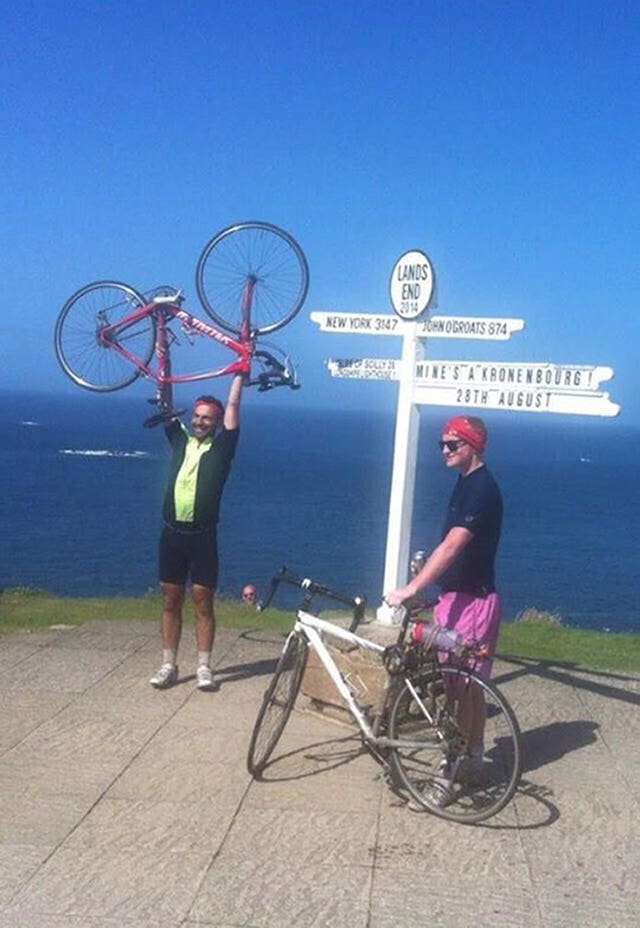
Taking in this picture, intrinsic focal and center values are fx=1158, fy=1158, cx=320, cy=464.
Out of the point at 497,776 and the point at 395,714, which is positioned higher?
the point at 395,714

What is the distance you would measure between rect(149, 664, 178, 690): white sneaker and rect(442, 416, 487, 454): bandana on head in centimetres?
270

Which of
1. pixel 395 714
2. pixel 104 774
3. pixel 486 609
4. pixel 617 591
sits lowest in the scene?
pixel 617 591

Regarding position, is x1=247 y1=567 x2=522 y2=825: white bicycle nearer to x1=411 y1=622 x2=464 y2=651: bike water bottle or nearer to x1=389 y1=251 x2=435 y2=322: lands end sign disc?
x1=411 y1=622 x2=464 y2=651: bike water bottle

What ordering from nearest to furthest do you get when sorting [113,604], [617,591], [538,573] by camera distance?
[113,604], [617,591], [538,573]

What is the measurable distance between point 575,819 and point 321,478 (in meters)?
98.1

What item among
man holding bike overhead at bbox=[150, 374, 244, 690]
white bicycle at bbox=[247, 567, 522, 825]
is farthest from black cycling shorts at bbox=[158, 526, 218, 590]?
white bicycle at bbox=[247, 567, 522, 825]

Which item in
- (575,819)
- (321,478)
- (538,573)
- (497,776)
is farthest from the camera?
(321,478)

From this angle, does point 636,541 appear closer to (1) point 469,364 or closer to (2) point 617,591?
(2) point 617,591

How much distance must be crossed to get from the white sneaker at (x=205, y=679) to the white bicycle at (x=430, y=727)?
1516 millimetres

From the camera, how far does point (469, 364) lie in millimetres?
7918

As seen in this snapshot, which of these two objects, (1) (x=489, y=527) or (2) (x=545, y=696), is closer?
(1) (x=489, y=527)

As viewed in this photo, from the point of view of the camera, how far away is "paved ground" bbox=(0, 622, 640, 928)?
4285mm

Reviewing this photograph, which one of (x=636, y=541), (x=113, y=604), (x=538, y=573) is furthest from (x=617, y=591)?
(x=113, y=604)

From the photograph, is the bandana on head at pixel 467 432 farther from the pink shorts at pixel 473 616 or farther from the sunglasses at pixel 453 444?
the pink shorts at pixel 473 616
